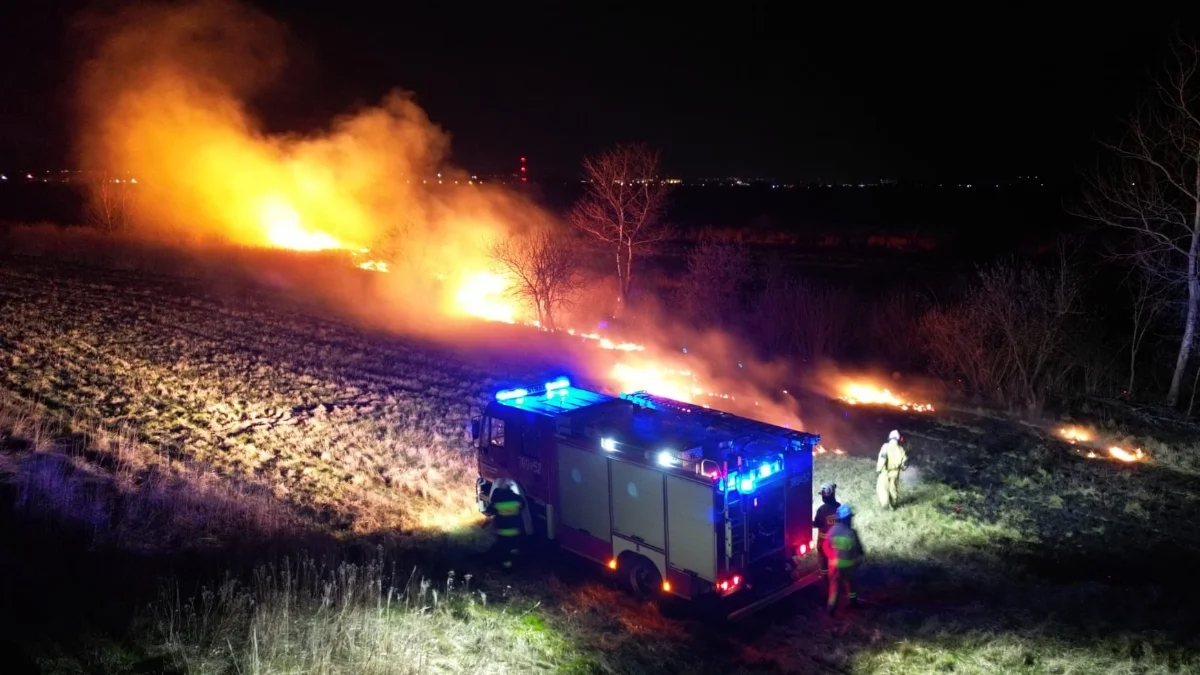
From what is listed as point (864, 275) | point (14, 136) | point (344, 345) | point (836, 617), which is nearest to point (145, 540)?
point (836, 617)

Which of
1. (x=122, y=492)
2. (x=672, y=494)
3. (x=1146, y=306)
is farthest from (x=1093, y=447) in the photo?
(x=122, y=492)

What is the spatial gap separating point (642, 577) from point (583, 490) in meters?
1.34

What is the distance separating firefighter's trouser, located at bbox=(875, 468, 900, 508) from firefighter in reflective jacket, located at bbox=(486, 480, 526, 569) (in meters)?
5.85

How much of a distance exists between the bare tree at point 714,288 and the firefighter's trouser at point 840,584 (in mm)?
23471

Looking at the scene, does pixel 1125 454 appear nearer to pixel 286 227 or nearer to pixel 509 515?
pixel 509 515

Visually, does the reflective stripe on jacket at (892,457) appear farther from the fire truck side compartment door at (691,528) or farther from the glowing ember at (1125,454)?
the glowing ember at (1125,454)

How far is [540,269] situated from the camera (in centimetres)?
3256

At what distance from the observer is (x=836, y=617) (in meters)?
9.82

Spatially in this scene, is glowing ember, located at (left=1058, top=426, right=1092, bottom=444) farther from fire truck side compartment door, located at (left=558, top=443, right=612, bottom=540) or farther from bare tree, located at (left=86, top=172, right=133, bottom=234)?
bare tree, located at (left=86, top=172, right=133, bottom=234)

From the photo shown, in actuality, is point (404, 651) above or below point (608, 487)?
below

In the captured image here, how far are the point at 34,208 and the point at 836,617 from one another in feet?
208

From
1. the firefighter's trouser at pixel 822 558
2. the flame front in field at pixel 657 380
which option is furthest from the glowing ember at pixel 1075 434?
the firefighter's trouser at pixel 822 558

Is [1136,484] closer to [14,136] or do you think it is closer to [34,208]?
[34,208]

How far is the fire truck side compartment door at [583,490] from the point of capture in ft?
34.4
